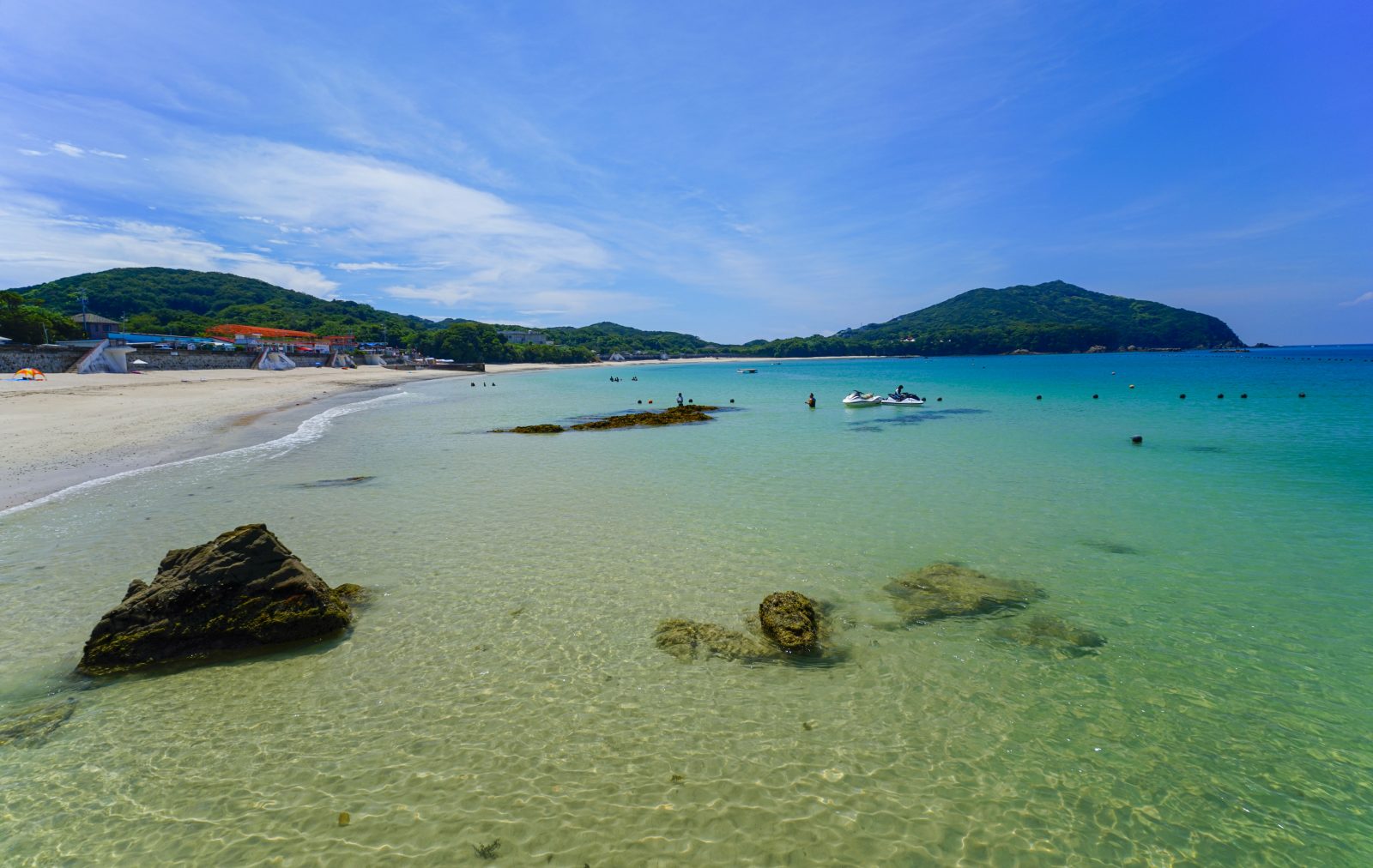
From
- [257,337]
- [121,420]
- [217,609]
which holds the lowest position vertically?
[217,609]

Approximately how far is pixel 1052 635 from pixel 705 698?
5.53 meters

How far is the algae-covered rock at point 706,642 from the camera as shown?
7.96 metres

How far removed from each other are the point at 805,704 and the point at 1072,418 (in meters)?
41.3

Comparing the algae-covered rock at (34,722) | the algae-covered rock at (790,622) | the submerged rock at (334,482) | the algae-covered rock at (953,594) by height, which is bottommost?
the algae-covered rock at (34,722)

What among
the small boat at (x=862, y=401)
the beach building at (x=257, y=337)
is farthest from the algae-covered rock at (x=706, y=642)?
the beach building at (x=257, y=337)

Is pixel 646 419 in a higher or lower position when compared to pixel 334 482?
higher

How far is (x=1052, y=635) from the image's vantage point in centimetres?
851

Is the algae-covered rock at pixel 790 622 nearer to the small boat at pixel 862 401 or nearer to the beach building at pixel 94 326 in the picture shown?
the small boat at pixel 862 401

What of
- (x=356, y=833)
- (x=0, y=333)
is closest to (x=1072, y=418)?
(x=356, y=833)

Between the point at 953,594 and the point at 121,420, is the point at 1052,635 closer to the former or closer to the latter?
the point at 953,594

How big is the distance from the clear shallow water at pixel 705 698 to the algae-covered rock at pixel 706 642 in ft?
0.88

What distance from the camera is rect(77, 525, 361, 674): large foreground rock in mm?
7602

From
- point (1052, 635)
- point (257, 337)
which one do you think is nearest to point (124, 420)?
point (1052, 635)

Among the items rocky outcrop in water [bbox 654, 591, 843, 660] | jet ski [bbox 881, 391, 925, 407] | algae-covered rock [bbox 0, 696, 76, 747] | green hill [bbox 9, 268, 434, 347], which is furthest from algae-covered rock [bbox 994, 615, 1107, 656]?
green hill [bbox 9, 268, 434, 347]
